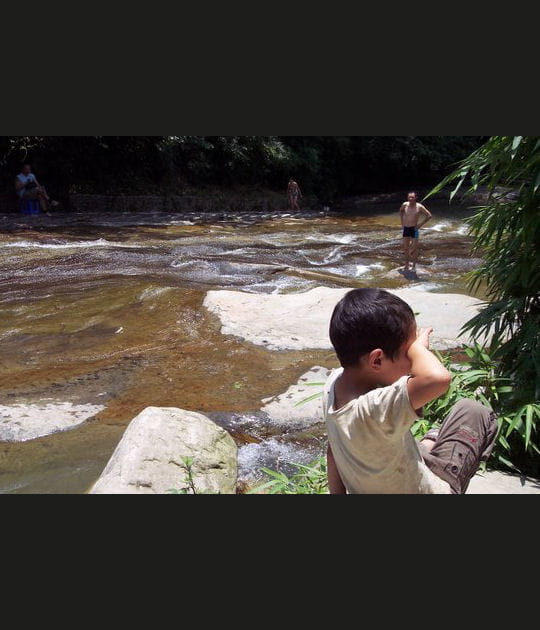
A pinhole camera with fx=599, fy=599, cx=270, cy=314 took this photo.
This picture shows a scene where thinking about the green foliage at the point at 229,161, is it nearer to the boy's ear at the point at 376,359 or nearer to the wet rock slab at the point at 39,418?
→ the wet rock slab at the point at 39,418

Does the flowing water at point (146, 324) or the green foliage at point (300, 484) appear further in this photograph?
the flowing water at point (146, 324)

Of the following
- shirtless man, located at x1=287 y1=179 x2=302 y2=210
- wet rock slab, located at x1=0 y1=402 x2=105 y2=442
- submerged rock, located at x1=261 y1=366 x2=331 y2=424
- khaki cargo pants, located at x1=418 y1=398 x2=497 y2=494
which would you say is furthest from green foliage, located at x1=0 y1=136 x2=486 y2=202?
khaki cargo pants, located at x1=418 y1=398 x2=497 y2=494

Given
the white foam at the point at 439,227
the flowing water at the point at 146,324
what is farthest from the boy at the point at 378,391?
the white foam at the point at 439,227

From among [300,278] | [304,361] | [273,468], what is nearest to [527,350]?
[273,468]

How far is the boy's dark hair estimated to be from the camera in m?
1.91

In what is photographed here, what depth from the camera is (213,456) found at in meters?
3.39

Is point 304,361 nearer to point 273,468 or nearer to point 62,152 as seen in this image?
point 273,468

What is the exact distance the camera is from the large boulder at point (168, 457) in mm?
2896

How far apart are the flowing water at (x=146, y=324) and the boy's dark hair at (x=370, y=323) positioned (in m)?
2.01

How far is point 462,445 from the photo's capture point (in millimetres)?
2502

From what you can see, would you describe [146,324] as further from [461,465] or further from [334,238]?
[334,238]

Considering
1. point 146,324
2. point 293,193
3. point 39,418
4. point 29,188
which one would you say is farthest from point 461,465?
point 293,193

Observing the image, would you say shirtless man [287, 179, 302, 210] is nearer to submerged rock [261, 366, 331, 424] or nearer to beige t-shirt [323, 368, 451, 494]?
submerged rock [261, 366, 331, 424]

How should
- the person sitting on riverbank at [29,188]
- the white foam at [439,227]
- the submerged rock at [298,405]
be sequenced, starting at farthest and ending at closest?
1. the white foam at [439,227]
2. the person sitting on riverbank at [29,188]
3. the submerged rock at [298,405]
